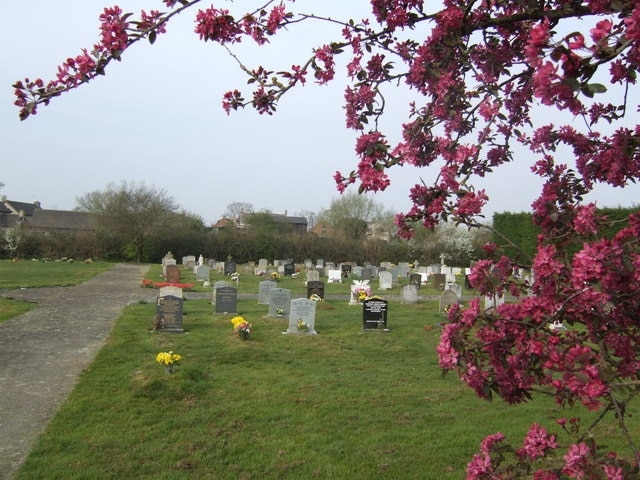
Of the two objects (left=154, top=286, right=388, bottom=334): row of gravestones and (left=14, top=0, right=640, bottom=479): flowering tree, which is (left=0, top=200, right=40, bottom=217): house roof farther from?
(left=14, top=0, right=640, bottom=479): flowering tree

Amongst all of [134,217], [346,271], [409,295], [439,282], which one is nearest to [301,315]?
[409,295]

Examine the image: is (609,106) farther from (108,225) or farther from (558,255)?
(108,225)

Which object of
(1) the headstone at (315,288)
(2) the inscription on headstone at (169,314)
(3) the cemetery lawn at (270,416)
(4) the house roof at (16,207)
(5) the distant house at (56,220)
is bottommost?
(3) the cemetery lawn at (270,416)

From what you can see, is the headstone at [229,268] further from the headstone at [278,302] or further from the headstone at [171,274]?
the headstone at [278,302]

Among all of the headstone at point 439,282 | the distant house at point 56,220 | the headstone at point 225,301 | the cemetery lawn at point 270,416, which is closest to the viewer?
the cemetery lawn at point 270,416

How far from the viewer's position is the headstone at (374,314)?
13.3 meters

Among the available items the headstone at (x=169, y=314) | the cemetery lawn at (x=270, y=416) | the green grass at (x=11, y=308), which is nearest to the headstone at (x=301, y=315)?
the cemetery lawn at (x=270, y=416)

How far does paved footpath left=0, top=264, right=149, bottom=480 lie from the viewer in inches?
238

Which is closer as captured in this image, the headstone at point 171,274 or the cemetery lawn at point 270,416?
the cemetery lawn at point 270,416

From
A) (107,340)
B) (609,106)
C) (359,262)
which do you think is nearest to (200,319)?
(107,340)

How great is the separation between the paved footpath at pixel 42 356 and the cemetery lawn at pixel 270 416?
0.22m

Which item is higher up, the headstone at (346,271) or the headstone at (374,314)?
the headstone at (346,271)

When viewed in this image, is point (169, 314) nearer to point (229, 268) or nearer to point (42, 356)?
point (42, 356)

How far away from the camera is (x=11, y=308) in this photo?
50.7 feet
